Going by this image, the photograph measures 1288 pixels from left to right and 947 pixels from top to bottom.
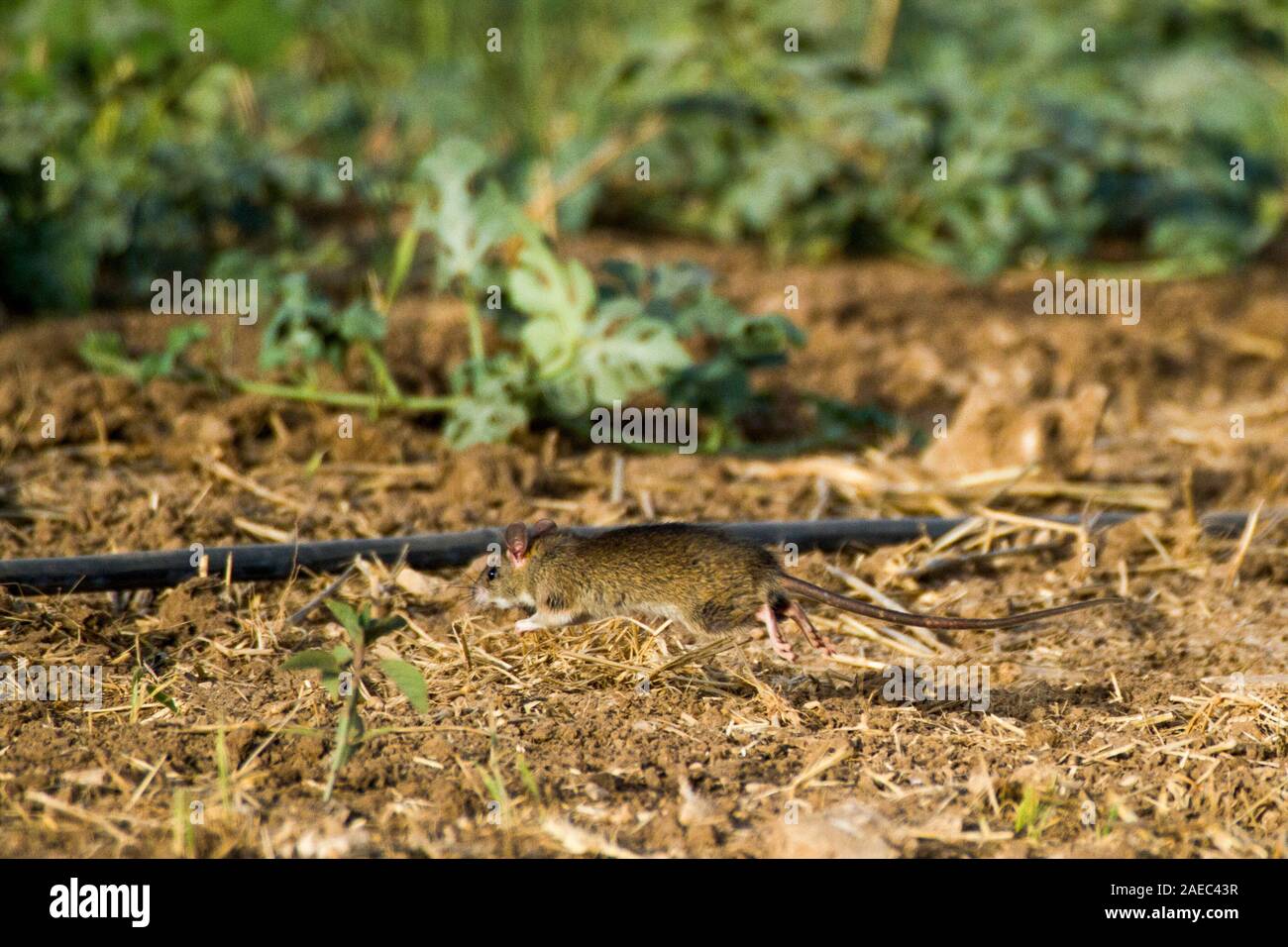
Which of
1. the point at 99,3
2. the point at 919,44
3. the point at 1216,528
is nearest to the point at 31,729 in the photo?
the point at 1216,528

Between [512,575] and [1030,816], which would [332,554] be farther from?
[1030,816]

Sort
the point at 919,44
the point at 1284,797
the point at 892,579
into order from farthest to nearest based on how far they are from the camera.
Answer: the point at 919,44
the point at 892,579
the point at 1284,797

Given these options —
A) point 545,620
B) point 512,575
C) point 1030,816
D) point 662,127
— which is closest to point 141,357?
point 512,575

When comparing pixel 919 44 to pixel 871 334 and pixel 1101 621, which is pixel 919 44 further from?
pixel 1101 621

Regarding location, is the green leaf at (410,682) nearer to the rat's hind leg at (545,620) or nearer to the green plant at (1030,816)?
the rat's hind leg at (545,620)

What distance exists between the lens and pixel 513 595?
412cm

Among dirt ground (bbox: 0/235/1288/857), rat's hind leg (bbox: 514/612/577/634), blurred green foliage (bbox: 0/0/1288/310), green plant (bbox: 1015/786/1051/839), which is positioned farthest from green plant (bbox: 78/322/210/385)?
green plant (bbox: 1015/786/1051/839)

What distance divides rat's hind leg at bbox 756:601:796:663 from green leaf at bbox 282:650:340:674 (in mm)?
1233

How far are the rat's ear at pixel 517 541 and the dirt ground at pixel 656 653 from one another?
0.75 feet

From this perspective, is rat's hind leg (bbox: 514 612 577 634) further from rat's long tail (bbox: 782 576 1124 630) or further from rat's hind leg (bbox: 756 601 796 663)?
rat's long tail (bbox: 782 576 1124 630)

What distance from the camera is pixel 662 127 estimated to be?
8070mm

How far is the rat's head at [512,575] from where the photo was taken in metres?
4.10

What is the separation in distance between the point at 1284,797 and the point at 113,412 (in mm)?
3952

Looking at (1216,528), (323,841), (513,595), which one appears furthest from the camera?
(1216,528)
